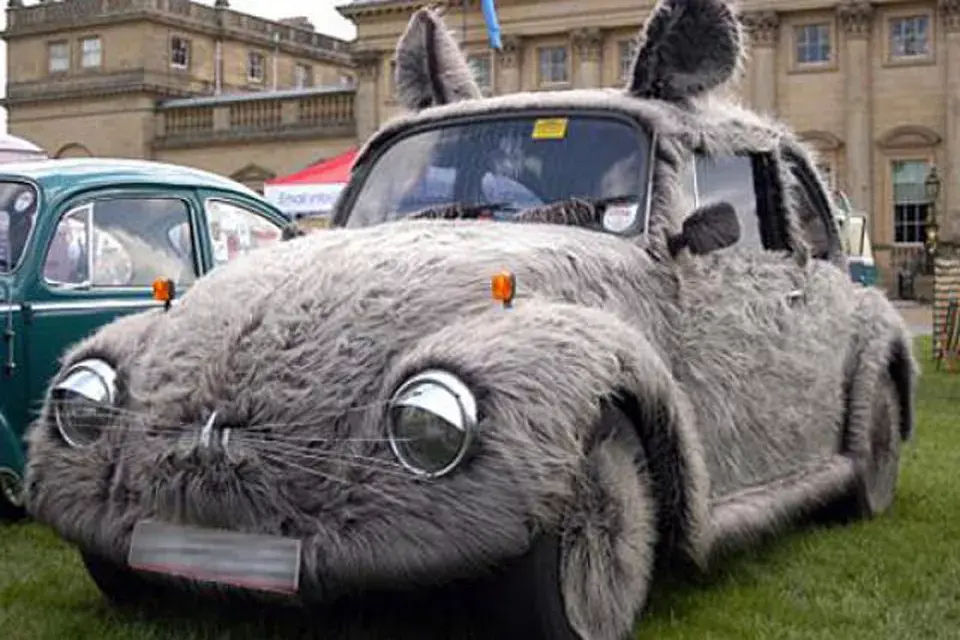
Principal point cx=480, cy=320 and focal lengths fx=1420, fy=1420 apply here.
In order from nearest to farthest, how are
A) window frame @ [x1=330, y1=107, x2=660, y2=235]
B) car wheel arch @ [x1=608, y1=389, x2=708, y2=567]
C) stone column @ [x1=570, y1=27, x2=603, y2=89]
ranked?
car wheel arch @ [x1=608, y1=389, x2=708, y2=567], window frame @ [x1=330, y1=107, x2=660, y2=235], stone column @ [x1=570, y1=27, x2=603, y2=89]

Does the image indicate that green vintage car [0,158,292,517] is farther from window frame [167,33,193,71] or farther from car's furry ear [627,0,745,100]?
window frame [167,33,193,71]

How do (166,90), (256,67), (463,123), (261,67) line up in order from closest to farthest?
(463,123), (166,90), (256,67), (261,67)

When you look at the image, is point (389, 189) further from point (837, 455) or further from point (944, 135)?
point (944, 135)

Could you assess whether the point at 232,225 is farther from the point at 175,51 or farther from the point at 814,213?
the point at 175,51

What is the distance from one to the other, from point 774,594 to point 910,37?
41990mm

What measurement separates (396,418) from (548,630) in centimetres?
74

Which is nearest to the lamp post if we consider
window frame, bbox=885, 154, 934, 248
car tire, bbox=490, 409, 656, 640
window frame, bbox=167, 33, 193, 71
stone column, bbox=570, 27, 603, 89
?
window frame, bbox=885, 154, 934, 248

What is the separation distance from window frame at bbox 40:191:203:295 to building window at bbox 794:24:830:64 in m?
40.2

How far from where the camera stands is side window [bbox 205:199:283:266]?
8.41 m

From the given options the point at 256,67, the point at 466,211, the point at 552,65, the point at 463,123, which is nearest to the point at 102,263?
the point at 463,123

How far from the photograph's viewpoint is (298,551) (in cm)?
392

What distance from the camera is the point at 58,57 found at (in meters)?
61.7

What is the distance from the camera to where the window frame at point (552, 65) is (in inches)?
1996

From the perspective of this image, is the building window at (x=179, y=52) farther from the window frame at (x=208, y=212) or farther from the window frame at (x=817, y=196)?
the window frame at (x=817, y=196)
